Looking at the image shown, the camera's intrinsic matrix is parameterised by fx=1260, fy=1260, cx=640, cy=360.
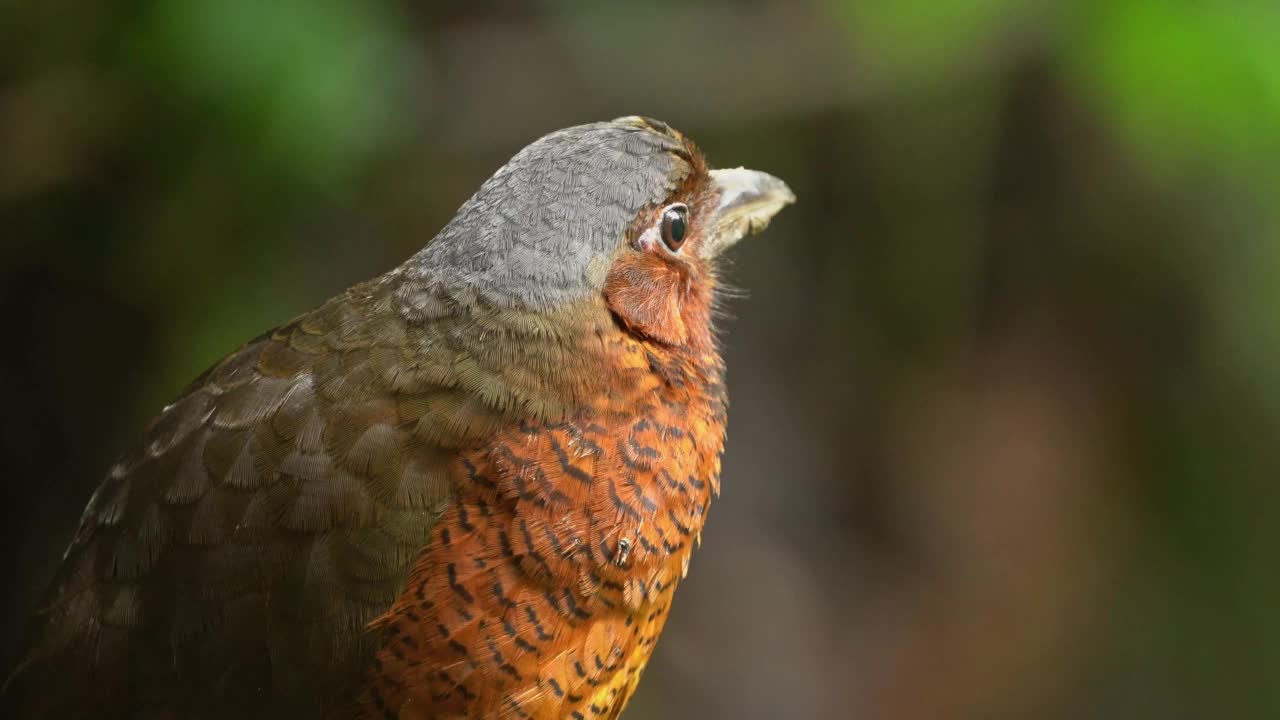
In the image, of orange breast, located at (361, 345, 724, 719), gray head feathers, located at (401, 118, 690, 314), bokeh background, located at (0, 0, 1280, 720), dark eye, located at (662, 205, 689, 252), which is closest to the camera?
orange breast, located at (361, 345, 724, 719)

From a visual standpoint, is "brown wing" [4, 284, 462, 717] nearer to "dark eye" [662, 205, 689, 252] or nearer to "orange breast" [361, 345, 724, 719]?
"orange breast" [361, 345, 724, 719]

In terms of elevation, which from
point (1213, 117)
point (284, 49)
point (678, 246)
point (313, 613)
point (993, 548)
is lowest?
point (993, 548)

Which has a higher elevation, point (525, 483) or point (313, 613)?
point (525, 483)

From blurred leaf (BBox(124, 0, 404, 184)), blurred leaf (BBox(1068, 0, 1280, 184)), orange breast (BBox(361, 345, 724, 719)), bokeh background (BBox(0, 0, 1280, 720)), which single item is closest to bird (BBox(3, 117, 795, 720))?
orange breast (BBox(361, 345, 724, 719))

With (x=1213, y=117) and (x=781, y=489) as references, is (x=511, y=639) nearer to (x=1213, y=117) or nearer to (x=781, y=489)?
(x=1213, y=117)

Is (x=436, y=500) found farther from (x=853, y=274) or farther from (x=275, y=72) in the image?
(x=853, y=274)

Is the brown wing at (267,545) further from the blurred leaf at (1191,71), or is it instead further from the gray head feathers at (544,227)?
the blurred leaf at (1191,71)

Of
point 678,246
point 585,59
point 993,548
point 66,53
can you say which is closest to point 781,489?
point 993,548
